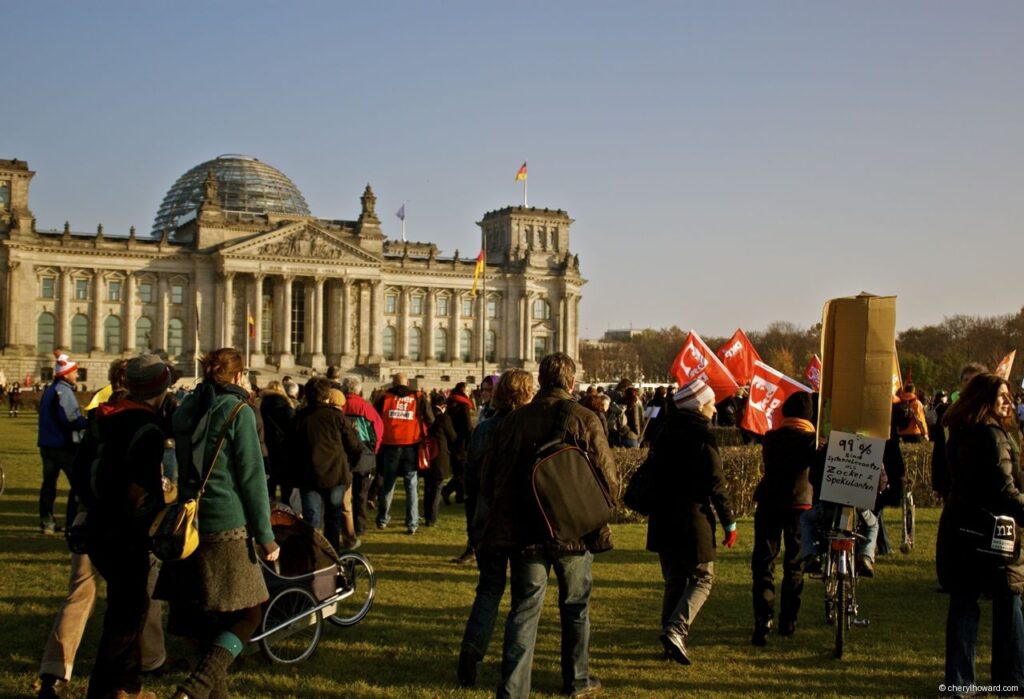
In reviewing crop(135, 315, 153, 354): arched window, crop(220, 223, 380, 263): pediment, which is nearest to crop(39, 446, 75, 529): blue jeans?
crop(220, 223, 380, 263): pediment

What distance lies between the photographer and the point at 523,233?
92.4m

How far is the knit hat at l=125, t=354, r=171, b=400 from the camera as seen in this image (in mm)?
6594

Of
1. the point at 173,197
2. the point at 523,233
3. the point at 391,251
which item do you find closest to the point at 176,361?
the point at 173,197

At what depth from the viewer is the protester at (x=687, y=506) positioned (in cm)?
816

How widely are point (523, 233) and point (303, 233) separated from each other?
68.3 ft

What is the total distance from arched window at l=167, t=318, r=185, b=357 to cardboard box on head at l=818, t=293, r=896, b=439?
72.6 m

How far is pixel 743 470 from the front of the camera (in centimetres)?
1723

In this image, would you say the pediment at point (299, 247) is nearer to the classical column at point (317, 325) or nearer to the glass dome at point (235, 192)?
the classical column at point (317, 325)

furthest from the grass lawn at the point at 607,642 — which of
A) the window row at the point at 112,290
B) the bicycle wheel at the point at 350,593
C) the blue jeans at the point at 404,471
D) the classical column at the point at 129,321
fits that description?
the window row at the point at 112,290

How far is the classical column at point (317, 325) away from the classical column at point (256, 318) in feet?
12.3

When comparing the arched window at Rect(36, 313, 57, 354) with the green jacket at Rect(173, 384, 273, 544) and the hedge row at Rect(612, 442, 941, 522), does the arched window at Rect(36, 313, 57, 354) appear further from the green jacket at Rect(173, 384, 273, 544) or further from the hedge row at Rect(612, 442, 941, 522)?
the green jacket at Rect(173, 384, 273, 544)

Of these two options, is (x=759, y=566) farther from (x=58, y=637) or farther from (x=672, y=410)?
(x=58, y=637)

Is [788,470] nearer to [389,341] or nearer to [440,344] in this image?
[389,341]

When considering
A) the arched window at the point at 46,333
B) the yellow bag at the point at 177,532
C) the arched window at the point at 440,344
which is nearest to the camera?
the yellow bag at the point at 177,532
